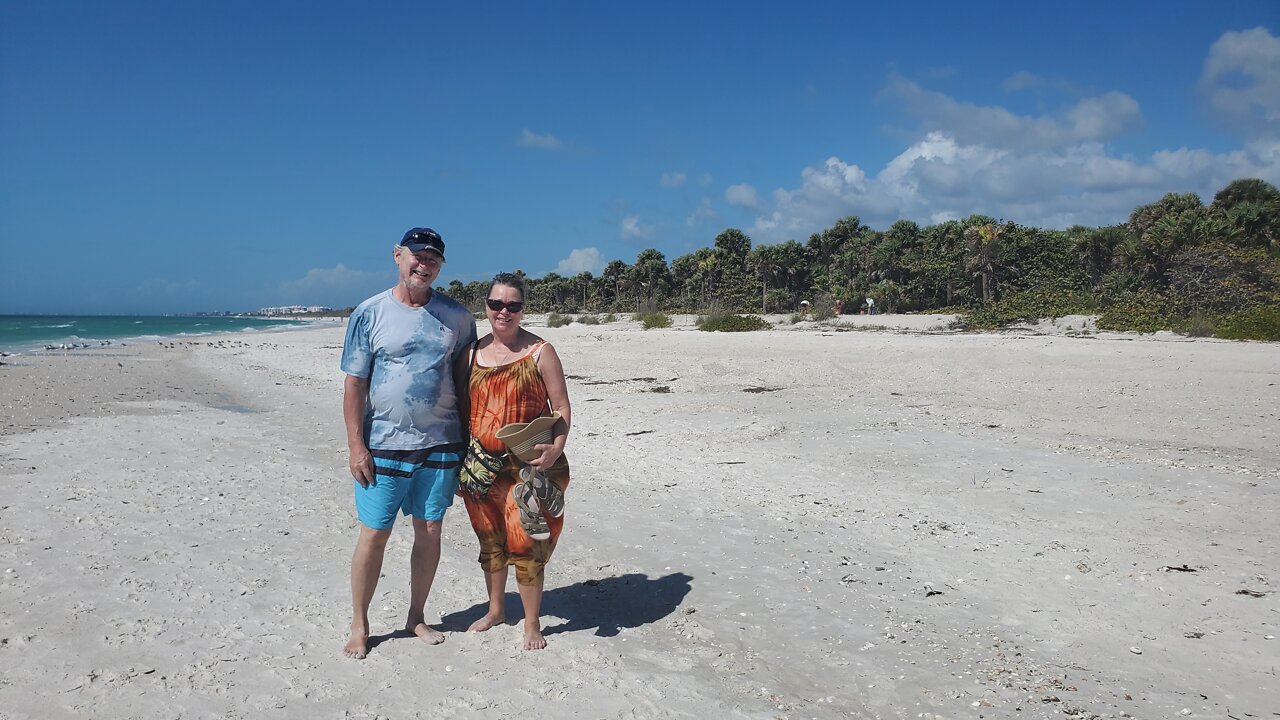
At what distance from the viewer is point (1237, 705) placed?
3.23 meters

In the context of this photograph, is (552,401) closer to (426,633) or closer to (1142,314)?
(426,633)

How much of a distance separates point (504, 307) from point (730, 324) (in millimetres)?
27199

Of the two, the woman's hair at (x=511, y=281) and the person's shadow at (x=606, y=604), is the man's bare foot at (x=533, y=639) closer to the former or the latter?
the person's shadow at (x=606, y=604)

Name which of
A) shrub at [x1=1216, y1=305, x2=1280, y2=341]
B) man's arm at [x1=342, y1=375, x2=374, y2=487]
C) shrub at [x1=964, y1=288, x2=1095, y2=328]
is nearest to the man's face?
man's arm at [x1=342, y1=375, x2=374, y2=487]

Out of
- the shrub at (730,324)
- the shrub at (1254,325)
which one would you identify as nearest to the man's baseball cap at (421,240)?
the shrub at (1254,325)

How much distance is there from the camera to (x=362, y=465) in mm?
3611

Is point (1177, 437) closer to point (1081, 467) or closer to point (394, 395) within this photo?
point (1081, 467)

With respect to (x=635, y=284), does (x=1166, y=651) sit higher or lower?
lower

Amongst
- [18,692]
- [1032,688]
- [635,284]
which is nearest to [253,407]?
[18,692]

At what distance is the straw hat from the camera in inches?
142

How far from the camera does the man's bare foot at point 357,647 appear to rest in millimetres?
3715

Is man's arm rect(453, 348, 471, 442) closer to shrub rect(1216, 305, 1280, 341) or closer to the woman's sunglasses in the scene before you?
the woman's sunglasses

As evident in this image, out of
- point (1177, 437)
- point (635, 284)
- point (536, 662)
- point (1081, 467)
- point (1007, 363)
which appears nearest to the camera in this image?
point (536, 662)

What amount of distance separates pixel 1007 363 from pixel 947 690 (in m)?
12.4
